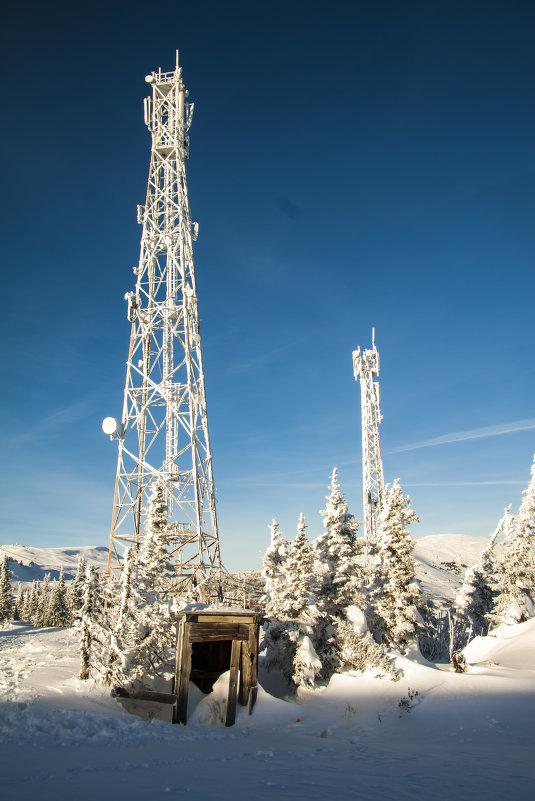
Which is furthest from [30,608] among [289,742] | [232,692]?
[289,742]

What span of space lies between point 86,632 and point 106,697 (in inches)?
87.5

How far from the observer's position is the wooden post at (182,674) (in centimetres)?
1455

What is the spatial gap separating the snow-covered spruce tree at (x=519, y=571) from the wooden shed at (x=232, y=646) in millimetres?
20570

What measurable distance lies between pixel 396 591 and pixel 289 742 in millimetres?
11036

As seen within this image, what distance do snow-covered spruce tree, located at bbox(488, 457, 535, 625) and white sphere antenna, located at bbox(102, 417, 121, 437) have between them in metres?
24.8

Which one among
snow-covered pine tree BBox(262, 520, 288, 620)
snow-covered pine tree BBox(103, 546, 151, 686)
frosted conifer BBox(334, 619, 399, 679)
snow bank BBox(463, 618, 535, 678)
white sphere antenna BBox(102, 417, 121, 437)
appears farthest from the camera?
white sphere antenna BBox(102, 417, 121, 437)

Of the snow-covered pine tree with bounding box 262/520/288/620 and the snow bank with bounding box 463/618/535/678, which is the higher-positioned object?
the snow-covered pine tree with bounding box 262/520/288/620

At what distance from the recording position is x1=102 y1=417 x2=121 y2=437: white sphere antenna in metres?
25.5

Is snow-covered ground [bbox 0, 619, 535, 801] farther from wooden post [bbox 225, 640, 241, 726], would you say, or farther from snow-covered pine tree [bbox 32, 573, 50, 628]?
snow-covered pine tree [bbox 32, 573, 50, 628]

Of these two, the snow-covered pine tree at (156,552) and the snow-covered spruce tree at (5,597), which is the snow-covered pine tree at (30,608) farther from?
the snow-covered pine tree at (156,552)

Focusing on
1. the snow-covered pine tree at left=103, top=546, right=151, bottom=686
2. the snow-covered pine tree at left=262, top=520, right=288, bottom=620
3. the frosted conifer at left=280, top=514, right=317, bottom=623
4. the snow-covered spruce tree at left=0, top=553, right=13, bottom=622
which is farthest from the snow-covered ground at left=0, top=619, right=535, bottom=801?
the snow-covered spruce tree at left=0, top=553, right=13, bottom=622

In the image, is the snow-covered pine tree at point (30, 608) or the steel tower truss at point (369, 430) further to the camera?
the snow-covered pine tree at point (30, 608)

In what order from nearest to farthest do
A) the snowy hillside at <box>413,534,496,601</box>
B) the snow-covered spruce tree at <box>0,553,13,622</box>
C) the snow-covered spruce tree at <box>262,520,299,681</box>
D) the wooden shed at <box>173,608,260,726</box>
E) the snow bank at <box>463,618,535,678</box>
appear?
the wooden shed at <box>173,608,260,726</box>
the snow-covered spruce tree at <box>262,520,299,681</box>
the snow bank at <box>463,618,535,678</box>
the snow-covered spruce tree at <box>0,553,13,622</box>
the snowy hillside at <box>413,534,496,601</box>

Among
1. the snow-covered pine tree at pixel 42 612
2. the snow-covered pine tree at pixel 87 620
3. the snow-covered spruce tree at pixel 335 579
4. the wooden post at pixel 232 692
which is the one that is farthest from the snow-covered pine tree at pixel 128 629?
the snow-covered pine tree at pixel 42 612
